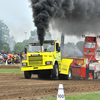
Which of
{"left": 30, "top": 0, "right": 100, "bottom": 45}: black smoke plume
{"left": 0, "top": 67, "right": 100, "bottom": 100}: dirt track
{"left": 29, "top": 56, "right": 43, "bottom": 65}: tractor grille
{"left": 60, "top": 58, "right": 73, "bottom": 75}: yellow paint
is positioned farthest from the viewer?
{"left": 60, "top": 58, "right": 73, "bottom": 75}: yellow paint

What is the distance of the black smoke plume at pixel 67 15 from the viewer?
14281mm

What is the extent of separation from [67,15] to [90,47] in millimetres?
5401

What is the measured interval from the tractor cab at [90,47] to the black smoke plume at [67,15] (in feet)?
5.01

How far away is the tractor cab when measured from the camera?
65.4 feet

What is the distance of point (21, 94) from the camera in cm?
849

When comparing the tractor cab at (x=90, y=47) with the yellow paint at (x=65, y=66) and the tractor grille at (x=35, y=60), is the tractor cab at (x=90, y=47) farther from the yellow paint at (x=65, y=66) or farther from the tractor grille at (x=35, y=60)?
the tractor grille at (x=35, y=60)

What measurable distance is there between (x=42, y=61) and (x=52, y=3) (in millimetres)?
3506

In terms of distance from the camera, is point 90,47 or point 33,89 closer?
point 33,89

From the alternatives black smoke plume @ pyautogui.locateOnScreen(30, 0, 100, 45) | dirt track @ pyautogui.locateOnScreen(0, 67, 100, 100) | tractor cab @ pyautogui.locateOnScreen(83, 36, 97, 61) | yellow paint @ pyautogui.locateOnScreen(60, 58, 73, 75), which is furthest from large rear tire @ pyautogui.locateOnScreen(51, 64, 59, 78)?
tractor cab @ pyautogui.locateOnScreen(83, 36, 97, 61)

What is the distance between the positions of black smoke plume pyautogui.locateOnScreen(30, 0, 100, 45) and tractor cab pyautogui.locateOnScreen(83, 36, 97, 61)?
Result: 5.01 feet

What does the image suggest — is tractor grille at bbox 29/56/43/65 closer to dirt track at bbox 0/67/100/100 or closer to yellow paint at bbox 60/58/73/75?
yellow paint at bbox 60/58/73/75

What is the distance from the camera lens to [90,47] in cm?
2036

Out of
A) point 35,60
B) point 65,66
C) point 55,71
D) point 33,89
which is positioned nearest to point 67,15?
point 65,66

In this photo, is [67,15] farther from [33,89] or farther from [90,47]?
[33,89]
